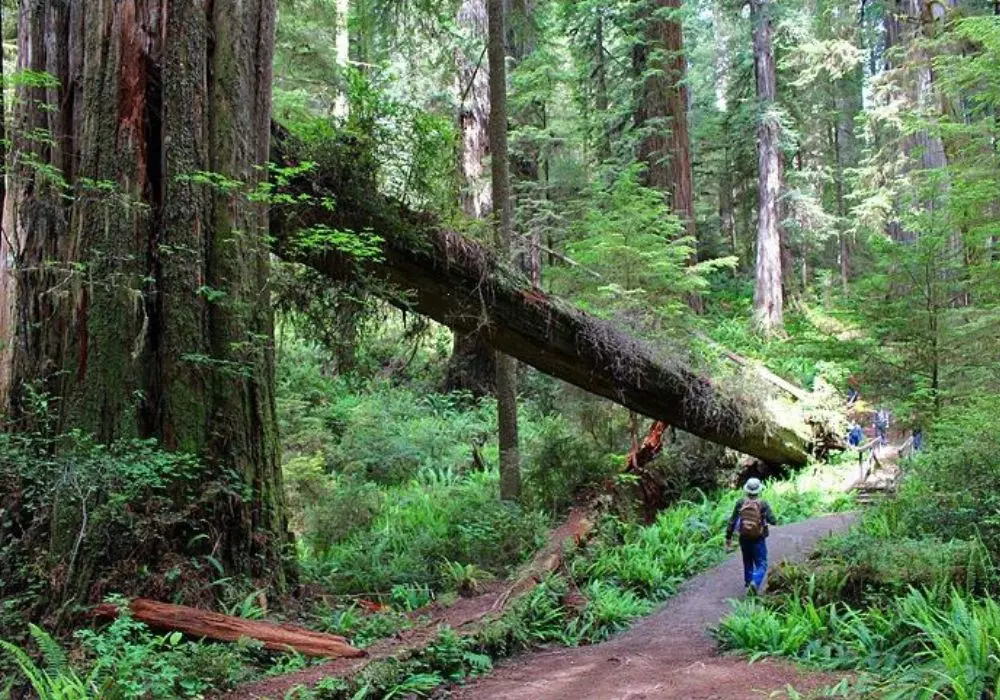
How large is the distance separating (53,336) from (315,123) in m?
3.31

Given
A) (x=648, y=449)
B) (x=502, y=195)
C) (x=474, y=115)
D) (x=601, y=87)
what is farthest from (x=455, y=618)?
(x=601, y=87)

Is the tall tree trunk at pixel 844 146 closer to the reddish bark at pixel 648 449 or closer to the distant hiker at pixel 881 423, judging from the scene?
the distant hiker at pixel 881 423

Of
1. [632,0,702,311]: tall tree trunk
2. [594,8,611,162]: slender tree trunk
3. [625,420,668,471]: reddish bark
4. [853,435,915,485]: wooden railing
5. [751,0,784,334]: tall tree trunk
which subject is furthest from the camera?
[751,0,784,334]: tall tree trunk

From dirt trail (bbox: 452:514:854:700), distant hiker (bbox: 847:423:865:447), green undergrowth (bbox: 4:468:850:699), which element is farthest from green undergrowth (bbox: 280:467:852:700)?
distant hiker (bbox: 847:423:865:447)

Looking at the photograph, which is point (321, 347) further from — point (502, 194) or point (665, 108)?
point (665, 108)

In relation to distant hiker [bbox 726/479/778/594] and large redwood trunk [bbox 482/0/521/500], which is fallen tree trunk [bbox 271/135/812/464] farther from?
distant hiker [bbox 726/479/778/594]

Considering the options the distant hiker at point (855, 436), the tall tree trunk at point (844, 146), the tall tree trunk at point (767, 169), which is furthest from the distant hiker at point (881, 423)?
the tall tree trunk at point (844, 146)

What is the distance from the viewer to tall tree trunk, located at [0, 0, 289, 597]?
18.7 feet

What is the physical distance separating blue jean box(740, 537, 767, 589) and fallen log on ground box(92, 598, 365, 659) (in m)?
4.68

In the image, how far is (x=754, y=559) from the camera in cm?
805

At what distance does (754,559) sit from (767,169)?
17.0 m

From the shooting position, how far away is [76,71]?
20.0 feet

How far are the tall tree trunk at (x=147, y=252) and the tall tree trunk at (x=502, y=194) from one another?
3.86 m

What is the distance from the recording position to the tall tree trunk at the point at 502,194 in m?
9.58
